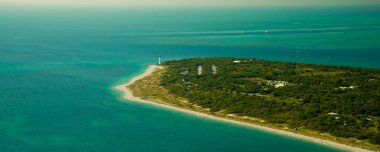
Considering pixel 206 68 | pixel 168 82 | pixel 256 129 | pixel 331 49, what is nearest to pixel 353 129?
pixel 256 129

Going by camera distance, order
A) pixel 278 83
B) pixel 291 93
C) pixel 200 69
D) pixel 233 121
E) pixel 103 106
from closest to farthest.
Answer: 1. pixel 233 121
2. pixel 103 106
3. pixel 291 93
4. pixel 278 83
5. pixel 200 69

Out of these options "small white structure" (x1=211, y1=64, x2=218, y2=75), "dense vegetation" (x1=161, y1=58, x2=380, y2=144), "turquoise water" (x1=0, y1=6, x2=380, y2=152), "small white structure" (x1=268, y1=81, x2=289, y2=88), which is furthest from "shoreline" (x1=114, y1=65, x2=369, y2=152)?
"small white structure" (x1=268, y1=81, x2=289, y2=88)

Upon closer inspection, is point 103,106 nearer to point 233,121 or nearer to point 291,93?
point 233,121

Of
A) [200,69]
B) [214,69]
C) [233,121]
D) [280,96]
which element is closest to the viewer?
[233,121]

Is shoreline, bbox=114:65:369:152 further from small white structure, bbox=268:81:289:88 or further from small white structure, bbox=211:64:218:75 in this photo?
small white structure, bbox=268:81:289:88

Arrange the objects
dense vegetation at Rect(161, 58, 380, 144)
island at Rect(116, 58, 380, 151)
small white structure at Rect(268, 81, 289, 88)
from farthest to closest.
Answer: small white structure at Rect(268, 81, 289, 88) → dense vegetation at Rect(161, 58, 380, 144) → island at Rect(116, 58, 380, 151)

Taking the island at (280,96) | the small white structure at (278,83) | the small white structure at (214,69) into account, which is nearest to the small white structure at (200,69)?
the island at (280,96)

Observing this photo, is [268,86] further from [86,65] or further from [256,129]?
[86,65]

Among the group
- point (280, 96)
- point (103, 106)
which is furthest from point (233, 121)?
point (103, 106)
